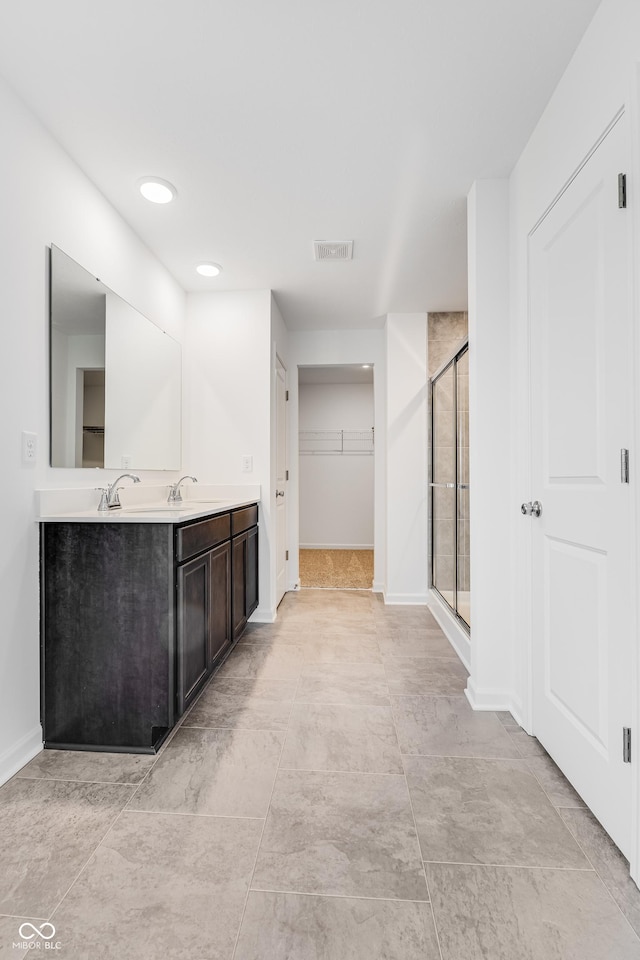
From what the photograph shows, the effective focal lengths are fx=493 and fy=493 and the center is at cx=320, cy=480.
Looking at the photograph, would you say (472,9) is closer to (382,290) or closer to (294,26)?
(294,26)

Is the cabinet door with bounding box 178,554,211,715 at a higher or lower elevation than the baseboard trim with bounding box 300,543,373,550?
higher

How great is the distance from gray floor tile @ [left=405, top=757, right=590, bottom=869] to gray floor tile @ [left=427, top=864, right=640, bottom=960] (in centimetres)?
5

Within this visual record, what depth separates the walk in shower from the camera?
280cm

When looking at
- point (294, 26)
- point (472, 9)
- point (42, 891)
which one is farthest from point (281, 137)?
point (42, 891)

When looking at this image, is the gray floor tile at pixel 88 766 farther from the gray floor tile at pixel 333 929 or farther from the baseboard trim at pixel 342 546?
the baseboard trim at pixel 342 546

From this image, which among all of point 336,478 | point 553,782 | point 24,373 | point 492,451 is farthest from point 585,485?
point 336,478

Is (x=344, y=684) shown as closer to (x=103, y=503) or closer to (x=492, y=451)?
(x=492, y=451)

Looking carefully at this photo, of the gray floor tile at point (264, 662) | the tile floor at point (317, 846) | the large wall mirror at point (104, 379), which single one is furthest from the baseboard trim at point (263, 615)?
the tile floor at point (317, 846)

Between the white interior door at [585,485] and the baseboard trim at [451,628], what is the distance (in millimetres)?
745

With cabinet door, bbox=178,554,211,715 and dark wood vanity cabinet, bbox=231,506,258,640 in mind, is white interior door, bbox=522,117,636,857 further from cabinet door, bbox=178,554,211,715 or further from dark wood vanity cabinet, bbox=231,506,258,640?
dark wood vanity cabinet, bbox=231,506,258,640

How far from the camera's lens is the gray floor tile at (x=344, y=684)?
7.29 feet

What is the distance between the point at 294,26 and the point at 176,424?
2.27 meters

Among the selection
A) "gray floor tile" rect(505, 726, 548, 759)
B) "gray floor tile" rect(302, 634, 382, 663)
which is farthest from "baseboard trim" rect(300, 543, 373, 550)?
"gray floor tile" rect(505, 726, 548, 759)

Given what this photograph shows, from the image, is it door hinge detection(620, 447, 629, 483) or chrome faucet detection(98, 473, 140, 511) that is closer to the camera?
door hinge detection(620, 447, 629, 483)
